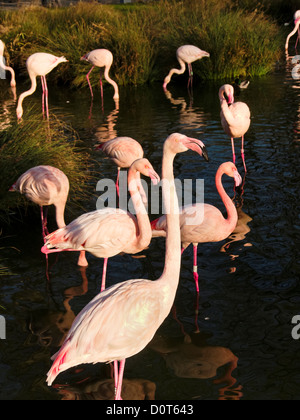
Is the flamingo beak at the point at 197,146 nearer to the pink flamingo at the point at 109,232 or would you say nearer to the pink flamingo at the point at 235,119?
the pink flamingo at the point at 109,232

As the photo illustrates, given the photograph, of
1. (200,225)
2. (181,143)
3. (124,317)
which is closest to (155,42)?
(200,225)

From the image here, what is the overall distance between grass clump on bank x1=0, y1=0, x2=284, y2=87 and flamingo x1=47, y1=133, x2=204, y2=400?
475 inches

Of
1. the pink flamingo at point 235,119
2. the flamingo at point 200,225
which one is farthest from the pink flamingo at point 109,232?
the pink flamingo at point 235,119

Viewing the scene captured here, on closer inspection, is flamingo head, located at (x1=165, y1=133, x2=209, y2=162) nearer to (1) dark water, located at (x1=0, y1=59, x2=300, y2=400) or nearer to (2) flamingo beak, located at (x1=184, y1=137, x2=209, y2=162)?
(2) flamingo beak, located at (x1=184, y1=137, x2=209, y2=162)

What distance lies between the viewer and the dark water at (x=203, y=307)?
3850 mm

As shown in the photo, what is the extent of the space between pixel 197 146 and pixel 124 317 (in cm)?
116

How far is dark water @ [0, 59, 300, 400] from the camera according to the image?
385 centimetres

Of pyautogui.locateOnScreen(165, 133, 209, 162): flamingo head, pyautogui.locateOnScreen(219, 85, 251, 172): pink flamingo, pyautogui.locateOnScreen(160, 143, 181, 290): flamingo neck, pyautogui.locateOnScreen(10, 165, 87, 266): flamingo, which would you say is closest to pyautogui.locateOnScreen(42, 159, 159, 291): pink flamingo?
pyautogui.locateOnScreen(10, 165, 87, 266): flamingo

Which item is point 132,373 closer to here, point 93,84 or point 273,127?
point 273,127

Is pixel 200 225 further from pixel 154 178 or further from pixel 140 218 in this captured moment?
pixel 154 178

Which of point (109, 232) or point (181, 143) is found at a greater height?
point (181, 143)

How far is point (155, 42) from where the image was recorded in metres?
16.2

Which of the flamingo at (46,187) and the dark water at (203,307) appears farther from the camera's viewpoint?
the flamingo at (46,187)

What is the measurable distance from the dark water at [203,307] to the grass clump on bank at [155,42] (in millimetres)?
6955
